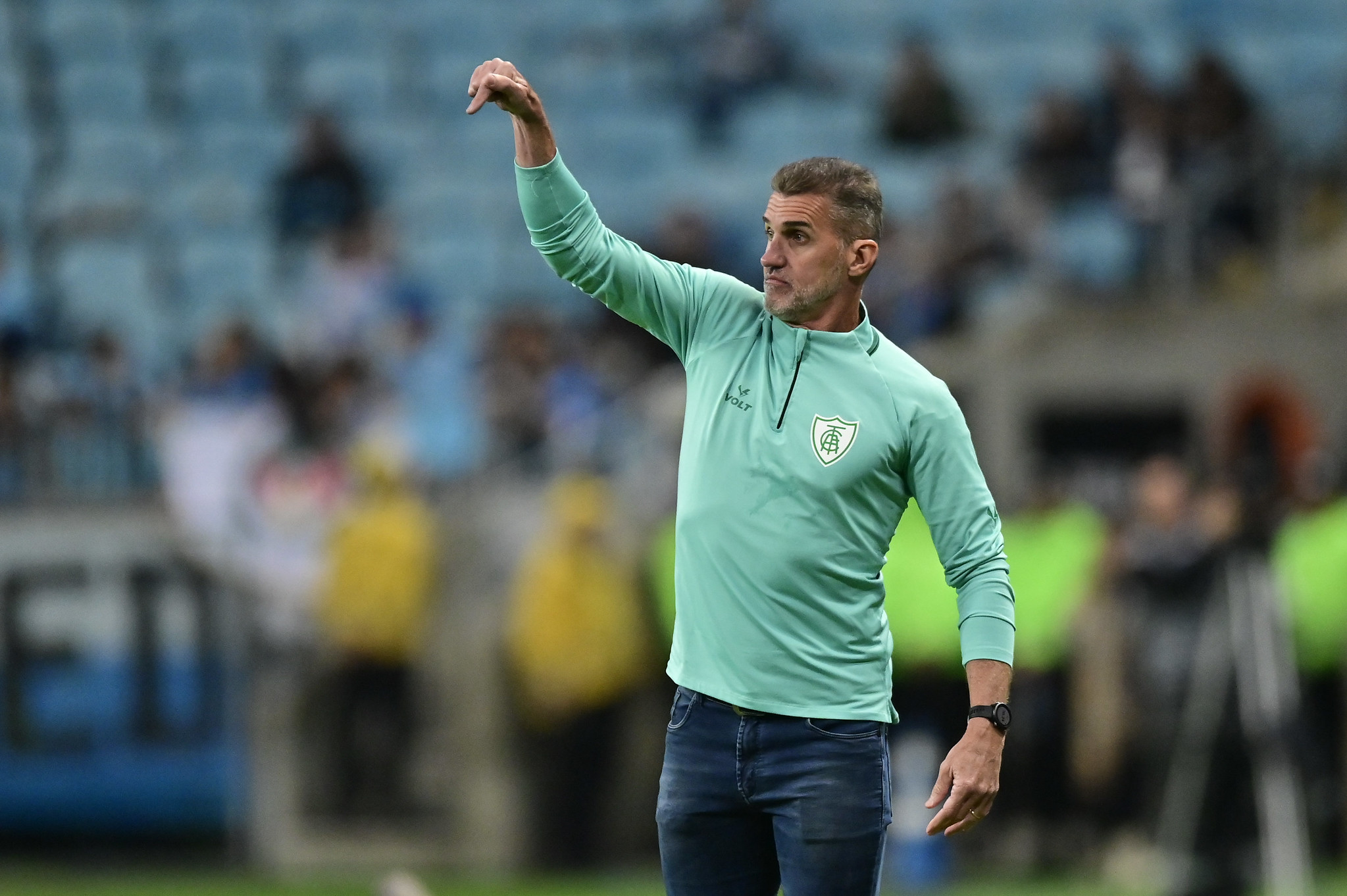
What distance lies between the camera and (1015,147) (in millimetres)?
14578

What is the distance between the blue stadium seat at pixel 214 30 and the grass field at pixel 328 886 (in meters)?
6.99

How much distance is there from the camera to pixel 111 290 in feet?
45.9

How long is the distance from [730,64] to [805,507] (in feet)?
37.6

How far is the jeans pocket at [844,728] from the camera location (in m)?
4.20

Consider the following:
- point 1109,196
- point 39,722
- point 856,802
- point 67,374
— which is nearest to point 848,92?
point 1109,196

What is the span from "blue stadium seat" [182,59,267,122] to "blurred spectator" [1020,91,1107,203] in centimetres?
556

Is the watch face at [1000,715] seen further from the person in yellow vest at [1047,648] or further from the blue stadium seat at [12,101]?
the blue stadium seat at [12,101]

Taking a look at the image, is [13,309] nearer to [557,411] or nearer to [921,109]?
[557,411]

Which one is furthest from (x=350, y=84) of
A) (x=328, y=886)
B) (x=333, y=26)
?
(x=328, y=886)

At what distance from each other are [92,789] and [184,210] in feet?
16.0

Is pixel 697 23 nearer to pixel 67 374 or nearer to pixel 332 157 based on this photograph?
pixel 332 157

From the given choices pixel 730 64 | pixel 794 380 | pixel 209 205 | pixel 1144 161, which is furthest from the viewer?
pixel 730 64

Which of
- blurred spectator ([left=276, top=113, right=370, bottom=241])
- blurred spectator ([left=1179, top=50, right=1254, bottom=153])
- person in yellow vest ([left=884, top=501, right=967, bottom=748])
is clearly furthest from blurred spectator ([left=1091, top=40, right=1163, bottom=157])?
blurred spectator ([left=276, top=113, right=370, bottom=241])

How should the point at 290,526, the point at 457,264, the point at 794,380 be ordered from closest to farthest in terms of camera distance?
the point at 794,380
the point at 290,526
the point at 457,264
